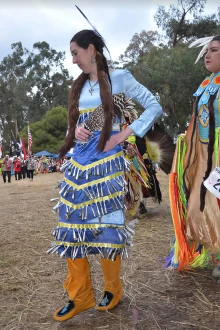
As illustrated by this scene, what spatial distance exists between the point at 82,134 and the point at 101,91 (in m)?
0.27

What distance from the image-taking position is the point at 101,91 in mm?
2291

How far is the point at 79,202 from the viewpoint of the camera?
229 centimetres

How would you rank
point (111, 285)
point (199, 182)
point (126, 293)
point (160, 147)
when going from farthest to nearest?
1. point (160, 147)
2. point (199, 182)
3. point (126, 293)
4. point (111, 285)

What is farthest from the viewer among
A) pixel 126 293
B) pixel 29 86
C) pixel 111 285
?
pixel 29 86

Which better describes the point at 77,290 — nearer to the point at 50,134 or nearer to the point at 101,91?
the point at 101,91

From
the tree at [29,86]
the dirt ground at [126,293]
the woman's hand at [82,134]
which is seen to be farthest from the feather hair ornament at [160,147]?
the tree at [29,86]

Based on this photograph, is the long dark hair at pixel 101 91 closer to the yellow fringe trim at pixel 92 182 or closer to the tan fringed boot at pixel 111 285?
the yellow fringe trim at pixel 92 182

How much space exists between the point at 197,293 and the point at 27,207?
18.8 feet

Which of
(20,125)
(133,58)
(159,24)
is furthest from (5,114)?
(159,24)

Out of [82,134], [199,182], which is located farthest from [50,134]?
[82,134]

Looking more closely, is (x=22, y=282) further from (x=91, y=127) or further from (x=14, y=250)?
(x=91, y=127)

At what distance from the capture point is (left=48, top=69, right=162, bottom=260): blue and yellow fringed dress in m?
2.27

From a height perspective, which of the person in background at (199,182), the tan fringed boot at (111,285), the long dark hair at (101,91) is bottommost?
the tan fringed boot at (111,285)

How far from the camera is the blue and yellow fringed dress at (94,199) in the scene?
2.27 meters
